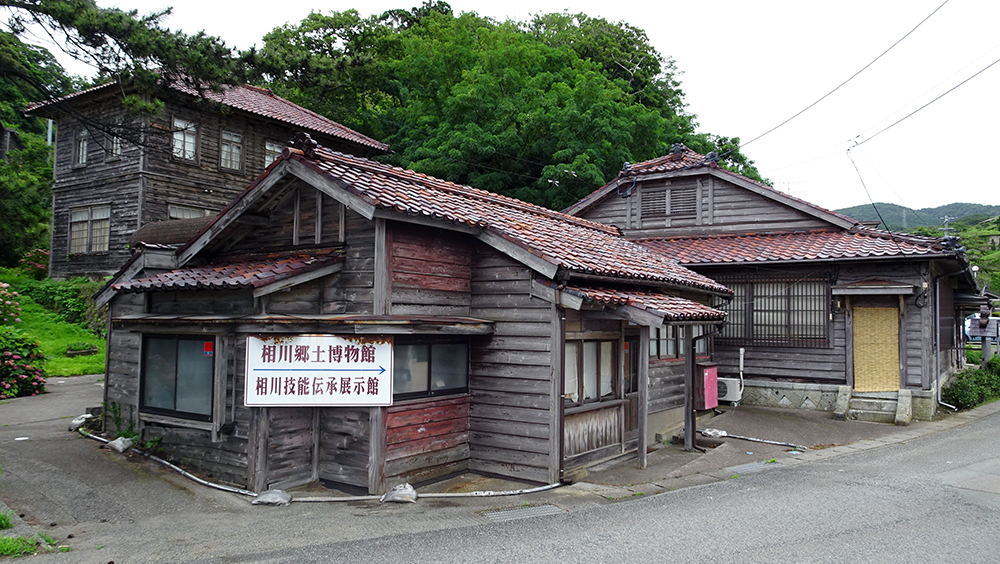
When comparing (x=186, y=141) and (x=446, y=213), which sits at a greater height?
(x=186, y=141)

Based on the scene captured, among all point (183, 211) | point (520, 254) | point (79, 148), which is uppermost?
point (79, 148)

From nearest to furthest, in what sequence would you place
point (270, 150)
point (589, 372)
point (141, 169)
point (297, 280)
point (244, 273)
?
point (297, 280) → point (244, 273) → point (589, 372) → point (141, 169) → point (270, 150)

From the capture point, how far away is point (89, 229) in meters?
22.4

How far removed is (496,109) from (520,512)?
21.1m

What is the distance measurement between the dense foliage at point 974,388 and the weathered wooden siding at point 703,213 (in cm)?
586

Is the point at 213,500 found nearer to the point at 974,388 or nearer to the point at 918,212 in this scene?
the point at 974,388

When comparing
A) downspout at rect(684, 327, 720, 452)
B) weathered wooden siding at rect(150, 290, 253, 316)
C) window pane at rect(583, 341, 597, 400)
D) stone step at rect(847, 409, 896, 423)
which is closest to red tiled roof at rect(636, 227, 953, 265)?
stone step at rect(847, 409, 896, 423)

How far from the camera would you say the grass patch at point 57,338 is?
1744 centimetres

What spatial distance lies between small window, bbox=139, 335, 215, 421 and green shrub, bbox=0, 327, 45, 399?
726 cm

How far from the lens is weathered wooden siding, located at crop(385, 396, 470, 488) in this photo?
8.32 meters

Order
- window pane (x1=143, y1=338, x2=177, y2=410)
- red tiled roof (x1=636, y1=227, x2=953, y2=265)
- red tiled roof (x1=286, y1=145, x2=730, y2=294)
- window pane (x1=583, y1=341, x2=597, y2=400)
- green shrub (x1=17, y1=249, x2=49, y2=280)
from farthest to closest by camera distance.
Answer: green shrub (x1=17, y1=249, x2=49, y2=280) < red tiled roof (x1=636, y1=227, x2=953, y2=265) < window pane (x1=583, y1=341, x2=597, y2=400) < window pane (x1=143, y1=338, x2=177, y2=410) < red tiled roof (x1=286, y1=145, x2=730, y2=294)

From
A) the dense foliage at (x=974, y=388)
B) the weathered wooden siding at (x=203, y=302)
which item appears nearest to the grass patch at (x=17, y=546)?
the weathered wooden siding at (x=203, y=302)

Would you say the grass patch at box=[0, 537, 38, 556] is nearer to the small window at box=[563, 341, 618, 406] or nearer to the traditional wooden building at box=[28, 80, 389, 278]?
the small window at box=[563, 341, 618, 406]

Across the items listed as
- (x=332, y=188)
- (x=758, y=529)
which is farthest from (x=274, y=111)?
(x=758, y=529)
